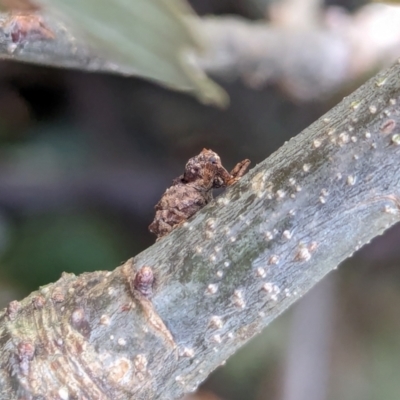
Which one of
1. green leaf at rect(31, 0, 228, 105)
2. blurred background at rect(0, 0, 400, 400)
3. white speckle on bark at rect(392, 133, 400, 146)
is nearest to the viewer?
green leaf at rect(31, 0, 228, 105)

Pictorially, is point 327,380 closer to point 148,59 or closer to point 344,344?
point 344,344

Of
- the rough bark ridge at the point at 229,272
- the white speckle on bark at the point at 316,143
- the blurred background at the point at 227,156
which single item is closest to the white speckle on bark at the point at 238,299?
the rough bark ridge at the point at 229,272

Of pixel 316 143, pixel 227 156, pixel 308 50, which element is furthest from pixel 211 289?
pixel 308 50

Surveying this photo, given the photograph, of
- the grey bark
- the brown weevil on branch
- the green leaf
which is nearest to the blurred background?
the grey bark

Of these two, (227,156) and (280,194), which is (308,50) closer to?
(227,156)

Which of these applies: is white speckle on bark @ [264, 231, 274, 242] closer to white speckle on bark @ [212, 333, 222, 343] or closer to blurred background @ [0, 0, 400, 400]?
white speckle on bark @ [212, 333, 222, 343]

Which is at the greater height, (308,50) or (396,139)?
(308,50)
